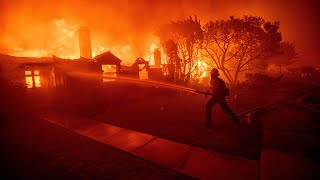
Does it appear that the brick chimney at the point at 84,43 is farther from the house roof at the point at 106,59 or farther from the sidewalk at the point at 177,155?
the sidewalk at the point at 177,155

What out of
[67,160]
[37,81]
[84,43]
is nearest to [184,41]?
[84,43]

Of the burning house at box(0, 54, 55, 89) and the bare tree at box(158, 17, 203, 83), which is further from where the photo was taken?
the bare tree at box(158, 17, 203, 83)

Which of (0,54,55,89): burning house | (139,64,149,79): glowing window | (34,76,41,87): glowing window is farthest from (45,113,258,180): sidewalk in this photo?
(139,64,149,79): glowing window

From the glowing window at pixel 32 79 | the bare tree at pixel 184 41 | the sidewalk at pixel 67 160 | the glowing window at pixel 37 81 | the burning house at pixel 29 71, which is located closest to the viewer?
the sidewalk at pixel 67 160

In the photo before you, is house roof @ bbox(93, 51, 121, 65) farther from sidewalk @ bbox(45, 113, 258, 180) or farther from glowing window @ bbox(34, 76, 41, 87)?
sidewalk @ bbox(45, 113, 258, 180)

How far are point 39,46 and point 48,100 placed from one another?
73.6 feet

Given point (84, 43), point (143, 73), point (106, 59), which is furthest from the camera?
point (84, 43)

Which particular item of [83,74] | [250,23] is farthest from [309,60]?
[83,74]

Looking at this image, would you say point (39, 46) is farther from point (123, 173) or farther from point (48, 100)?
point (123, 173)

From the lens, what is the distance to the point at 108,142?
261 inches

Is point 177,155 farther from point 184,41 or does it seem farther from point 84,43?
point 84,43

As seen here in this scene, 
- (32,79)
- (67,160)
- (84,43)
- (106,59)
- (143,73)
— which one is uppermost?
(84,43)

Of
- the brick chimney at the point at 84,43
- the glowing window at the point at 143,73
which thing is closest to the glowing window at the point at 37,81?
the brick chimney at the point at 84,43

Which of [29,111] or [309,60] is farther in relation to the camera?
[309,60]
